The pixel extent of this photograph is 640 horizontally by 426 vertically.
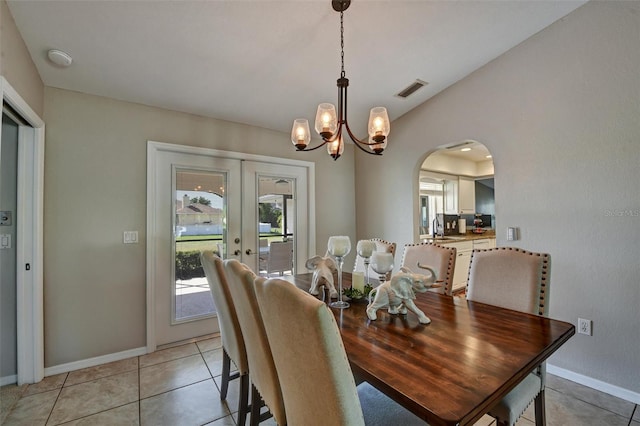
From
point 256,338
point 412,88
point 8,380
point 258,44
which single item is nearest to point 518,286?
point 256,338

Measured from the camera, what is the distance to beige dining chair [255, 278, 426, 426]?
72 cm

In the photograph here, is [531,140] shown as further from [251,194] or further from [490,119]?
[251,194]

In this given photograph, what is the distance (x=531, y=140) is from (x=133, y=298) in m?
3.75

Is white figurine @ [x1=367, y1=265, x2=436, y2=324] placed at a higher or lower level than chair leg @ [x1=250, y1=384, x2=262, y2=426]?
higher

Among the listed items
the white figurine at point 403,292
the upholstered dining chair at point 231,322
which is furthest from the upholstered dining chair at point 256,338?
the white figurine at point 403,292

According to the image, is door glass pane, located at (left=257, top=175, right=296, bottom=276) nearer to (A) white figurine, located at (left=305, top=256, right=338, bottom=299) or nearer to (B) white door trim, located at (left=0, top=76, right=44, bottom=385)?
(A) white figurine, located at (left=305, top=256, right=338, bottom=299)

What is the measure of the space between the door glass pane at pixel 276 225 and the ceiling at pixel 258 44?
93cm

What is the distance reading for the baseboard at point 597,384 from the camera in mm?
1929

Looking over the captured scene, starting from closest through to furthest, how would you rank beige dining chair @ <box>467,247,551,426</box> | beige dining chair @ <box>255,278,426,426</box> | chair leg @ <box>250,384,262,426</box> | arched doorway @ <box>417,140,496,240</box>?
1. beige dining chair @ <box>255,278,426,426</box>
2. beige dining chair @ <box>467,247,551,426</box>
3. chair leg @ <box>250,384,262,426</box>
4. arched doorway @ <box>417,140,496,240</box>

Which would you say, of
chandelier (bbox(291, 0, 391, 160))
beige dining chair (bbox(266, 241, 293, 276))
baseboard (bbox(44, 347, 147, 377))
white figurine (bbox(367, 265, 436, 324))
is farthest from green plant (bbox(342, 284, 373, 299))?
baseboard (bbox(44, 347, 147, 377))

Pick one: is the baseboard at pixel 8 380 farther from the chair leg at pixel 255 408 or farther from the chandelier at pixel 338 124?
the chandelier at pixel 338 124

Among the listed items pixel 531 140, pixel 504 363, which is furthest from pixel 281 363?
pixel 531 140

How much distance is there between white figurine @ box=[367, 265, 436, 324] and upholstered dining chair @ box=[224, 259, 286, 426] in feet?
1.67

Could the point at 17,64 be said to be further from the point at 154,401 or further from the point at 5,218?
the point at 154,401
